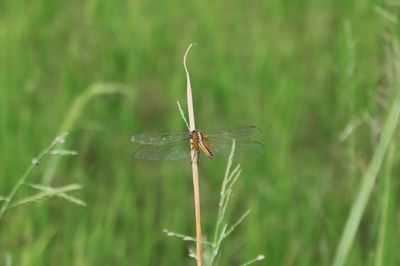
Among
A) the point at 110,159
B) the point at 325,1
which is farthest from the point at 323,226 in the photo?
the point at 325,1

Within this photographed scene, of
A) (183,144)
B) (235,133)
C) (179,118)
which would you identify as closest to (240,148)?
(235,133)

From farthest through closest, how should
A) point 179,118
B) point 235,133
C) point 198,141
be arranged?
point 179,118
point 235,133
point 198,141

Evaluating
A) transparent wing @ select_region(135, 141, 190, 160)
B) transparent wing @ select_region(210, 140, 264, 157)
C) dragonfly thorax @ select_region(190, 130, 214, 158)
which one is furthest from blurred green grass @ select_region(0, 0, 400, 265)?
dragonfly thorax @ select_region(190, 130, 214, 158)

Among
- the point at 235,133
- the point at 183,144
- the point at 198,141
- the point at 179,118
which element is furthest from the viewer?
the point at 179,118

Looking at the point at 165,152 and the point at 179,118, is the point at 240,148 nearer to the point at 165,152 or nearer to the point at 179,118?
the point at 165,152

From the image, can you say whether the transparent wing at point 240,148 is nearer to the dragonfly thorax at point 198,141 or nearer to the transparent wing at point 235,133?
the transparent wing at point 235,133

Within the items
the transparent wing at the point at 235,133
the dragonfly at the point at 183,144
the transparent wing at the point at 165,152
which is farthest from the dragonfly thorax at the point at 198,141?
the transparent wing at the point at 235,133

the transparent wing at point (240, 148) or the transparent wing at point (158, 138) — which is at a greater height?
the transparent wing at point (158, 138)
